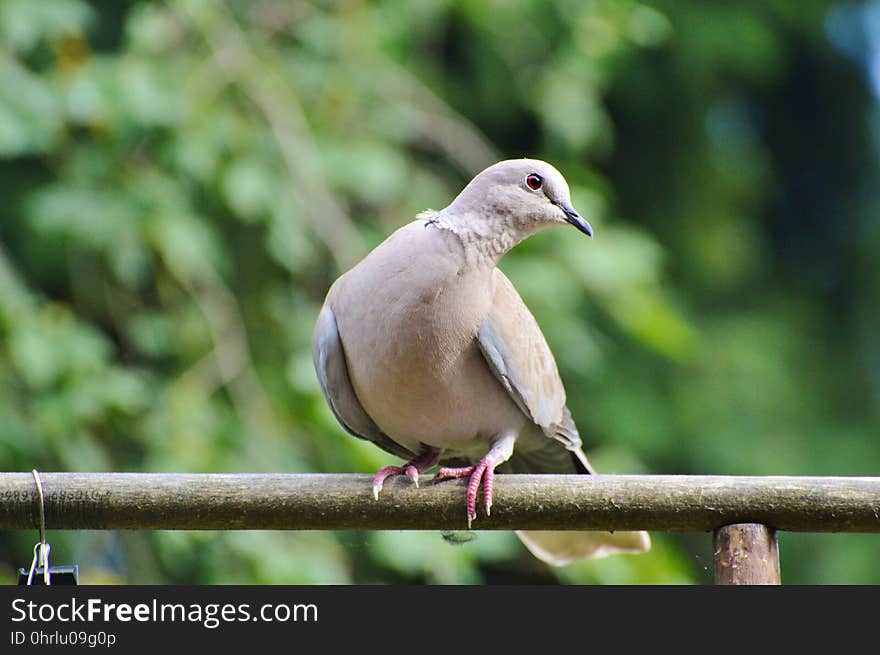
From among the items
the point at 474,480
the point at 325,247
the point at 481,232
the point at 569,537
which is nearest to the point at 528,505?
the point at 474,480

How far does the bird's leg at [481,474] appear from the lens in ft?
6.79

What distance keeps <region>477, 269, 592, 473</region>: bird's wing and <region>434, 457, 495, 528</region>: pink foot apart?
8.9 inches

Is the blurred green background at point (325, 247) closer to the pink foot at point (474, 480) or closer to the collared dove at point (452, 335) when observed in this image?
the collared dove at point (452, 335)

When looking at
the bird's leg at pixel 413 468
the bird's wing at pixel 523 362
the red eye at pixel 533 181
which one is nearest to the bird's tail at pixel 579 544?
the bird's wing at pixel 523 362

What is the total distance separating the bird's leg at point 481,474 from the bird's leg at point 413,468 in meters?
0.06

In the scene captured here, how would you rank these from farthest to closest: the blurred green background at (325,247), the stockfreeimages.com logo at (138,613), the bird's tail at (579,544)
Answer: the blurred green background at (325,247), the bird's tail at (579,544), the stockfreeimages.com logo at (138,613)

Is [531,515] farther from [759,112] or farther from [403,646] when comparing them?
[759,112]

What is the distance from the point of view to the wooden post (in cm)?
188

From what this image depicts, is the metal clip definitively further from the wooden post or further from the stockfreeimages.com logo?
the wooden post

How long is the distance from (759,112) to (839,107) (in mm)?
353

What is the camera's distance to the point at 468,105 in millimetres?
4559

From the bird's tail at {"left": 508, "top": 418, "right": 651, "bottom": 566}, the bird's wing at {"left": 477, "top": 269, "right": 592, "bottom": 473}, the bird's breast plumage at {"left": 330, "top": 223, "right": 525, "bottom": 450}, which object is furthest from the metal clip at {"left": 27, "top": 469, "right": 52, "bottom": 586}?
the bird's tail at {"left": 508, "top": 418, "right": 651, "bottom": 566}

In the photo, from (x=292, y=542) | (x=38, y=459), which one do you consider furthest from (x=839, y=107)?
(x=38, y=459)

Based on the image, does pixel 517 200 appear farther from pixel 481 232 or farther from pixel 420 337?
pixel 420 337
